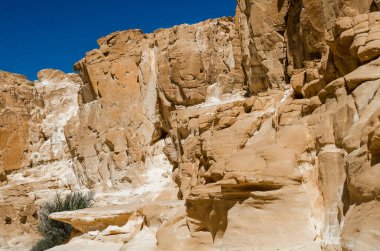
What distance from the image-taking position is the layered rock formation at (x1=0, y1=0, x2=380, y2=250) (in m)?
7.71

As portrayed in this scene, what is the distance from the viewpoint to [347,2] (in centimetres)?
1041

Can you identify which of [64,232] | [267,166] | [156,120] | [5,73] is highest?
[5,73]

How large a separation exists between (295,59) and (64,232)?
1167cm

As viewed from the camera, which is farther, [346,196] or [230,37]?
[230,37]

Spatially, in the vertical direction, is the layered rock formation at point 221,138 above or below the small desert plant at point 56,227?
above

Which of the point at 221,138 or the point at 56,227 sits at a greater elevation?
the point at 221,138

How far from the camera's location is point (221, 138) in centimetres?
1120

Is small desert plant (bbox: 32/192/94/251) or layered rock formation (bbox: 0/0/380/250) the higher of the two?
layered rock formation (bbox: 0/0/380/250)

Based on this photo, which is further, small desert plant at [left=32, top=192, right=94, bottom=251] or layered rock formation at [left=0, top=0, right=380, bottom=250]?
small desert plant at [left=32, top=192, right=94, bottom=251]

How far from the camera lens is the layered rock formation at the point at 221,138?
7.71 meters

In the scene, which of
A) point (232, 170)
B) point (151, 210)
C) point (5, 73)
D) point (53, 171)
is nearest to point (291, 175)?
point (232, 170)

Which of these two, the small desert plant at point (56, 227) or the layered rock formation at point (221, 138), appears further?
the small desert plant at point (56, 227)

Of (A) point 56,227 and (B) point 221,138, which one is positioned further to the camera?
(A) point 56,227

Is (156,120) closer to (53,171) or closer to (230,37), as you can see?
(230,37)
